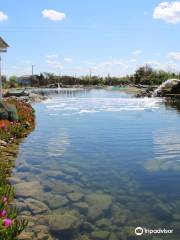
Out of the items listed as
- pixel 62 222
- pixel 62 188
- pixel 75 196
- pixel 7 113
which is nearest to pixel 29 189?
pixel 62 188

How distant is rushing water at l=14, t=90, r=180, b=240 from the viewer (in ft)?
22.8

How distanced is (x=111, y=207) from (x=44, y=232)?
1.71 meters

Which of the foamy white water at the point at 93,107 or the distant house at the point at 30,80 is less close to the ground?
the distant house at the point at 30,80

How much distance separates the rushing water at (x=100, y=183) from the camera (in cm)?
696

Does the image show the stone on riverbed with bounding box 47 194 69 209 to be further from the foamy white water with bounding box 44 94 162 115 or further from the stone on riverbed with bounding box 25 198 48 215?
the foamy white water with bounding box 44 94 162 115

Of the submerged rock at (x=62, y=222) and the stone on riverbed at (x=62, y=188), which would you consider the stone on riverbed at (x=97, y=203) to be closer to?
the submerged rock at (x=62, y=222)

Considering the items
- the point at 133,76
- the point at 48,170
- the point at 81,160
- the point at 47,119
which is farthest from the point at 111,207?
the point at 133,76

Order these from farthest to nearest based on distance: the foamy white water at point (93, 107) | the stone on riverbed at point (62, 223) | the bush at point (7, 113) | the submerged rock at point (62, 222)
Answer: the foamy white water at point (93, 107) < the bush at point (7, 113) < the submerged rock at point (62, 222) < the stone on riverbed at point (62, 223)

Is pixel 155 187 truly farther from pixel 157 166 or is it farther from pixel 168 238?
pixel 168 238

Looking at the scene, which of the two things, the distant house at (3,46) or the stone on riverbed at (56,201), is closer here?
the stone on riverbed at (56,201)

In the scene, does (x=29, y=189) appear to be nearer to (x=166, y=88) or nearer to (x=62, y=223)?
(x=62, y=223)

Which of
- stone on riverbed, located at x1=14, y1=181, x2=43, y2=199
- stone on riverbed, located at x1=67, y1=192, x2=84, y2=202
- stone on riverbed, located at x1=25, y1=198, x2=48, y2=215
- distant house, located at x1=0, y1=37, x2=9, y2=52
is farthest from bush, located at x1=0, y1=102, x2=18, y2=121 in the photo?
stone on riverbed, located at x1=25, y1=198, x2=48, y2=215

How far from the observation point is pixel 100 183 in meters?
9.32
